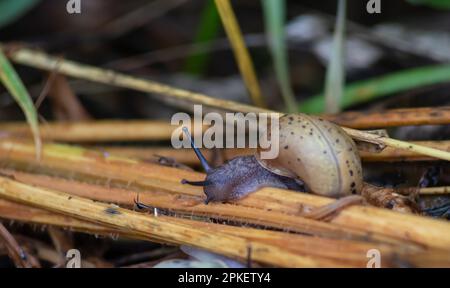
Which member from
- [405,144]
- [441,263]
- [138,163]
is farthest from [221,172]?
[441,263]

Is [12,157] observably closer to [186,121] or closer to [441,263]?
[186,121]

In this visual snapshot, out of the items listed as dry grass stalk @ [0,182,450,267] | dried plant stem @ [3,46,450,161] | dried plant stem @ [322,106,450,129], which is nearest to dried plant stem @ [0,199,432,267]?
dry grass stalk @ [0,182,450,267]

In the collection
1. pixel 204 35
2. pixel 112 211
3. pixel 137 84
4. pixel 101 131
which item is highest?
pixel 204 35

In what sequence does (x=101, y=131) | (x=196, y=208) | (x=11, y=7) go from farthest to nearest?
(x=11, y=7) → (x=101, y=131) → (x=196, y=208)

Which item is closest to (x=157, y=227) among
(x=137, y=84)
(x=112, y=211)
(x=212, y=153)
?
(x=112, y=211)

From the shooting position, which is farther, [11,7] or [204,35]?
[204,35]

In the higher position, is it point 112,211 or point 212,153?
point 212,153

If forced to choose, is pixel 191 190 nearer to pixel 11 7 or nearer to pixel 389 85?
pixel 389 85
